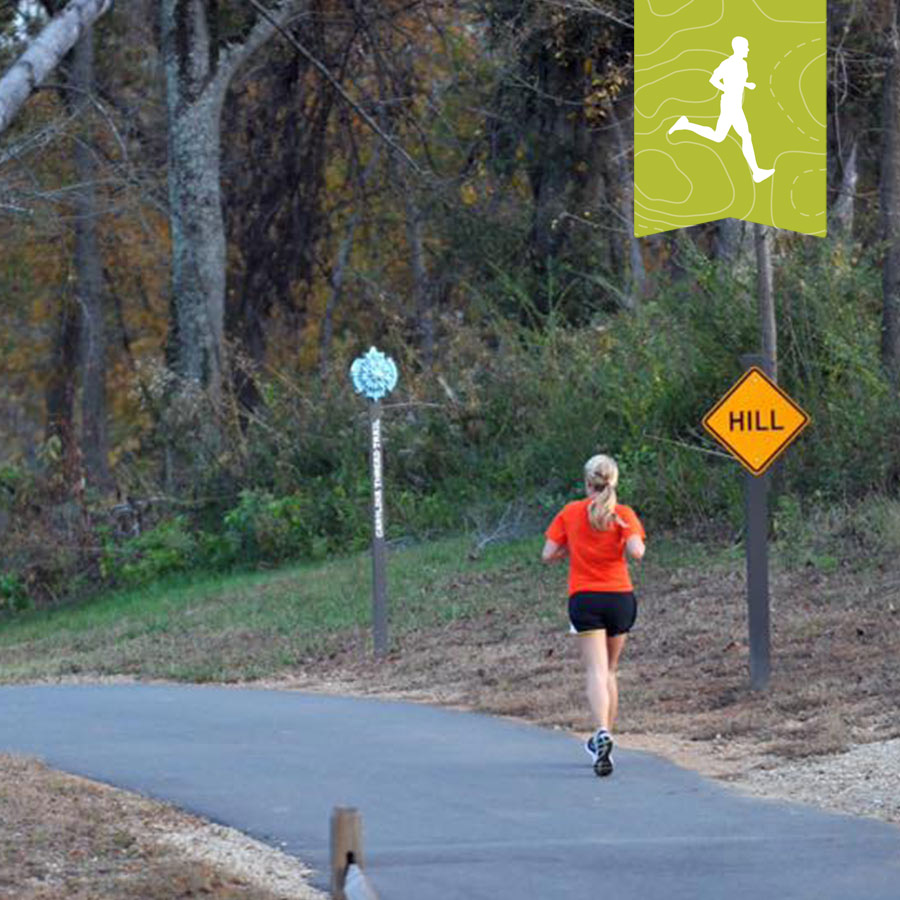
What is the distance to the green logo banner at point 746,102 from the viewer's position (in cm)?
1681

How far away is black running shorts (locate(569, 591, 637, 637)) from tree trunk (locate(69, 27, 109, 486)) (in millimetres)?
22242

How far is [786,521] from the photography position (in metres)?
20.7

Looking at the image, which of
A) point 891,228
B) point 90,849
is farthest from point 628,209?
point 90,849

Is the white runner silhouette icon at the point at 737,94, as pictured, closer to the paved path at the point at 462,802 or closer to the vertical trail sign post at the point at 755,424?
the vertical trail sign post at the point at 755,424

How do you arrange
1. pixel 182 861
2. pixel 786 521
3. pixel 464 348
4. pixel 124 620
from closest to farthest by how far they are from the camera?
pixel 182 861 < pixel 786 521 < pixel 124 620 < pixel 464 348

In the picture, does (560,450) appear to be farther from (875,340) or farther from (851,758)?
(851,758)

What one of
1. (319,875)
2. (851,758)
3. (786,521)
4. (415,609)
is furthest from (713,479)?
(319,875)

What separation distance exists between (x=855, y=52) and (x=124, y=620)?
10317mm

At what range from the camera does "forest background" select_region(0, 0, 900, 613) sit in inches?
897

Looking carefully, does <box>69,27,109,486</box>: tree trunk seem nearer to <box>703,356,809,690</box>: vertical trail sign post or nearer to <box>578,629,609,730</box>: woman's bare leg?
<box>703,356,809,690</box>: vertical trail sign post

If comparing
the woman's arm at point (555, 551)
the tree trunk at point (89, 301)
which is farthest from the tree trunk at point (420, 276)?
the woman's arm at point (555, 551)

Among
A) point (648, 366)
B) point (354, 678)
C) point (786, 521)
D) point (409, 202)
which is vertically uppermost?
point (409, 202)

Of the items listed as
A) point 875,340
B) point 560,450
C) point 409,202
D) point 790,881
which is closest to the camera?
point 790,881

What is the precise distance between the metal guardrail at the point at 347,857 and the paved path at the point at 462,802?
2.07m
